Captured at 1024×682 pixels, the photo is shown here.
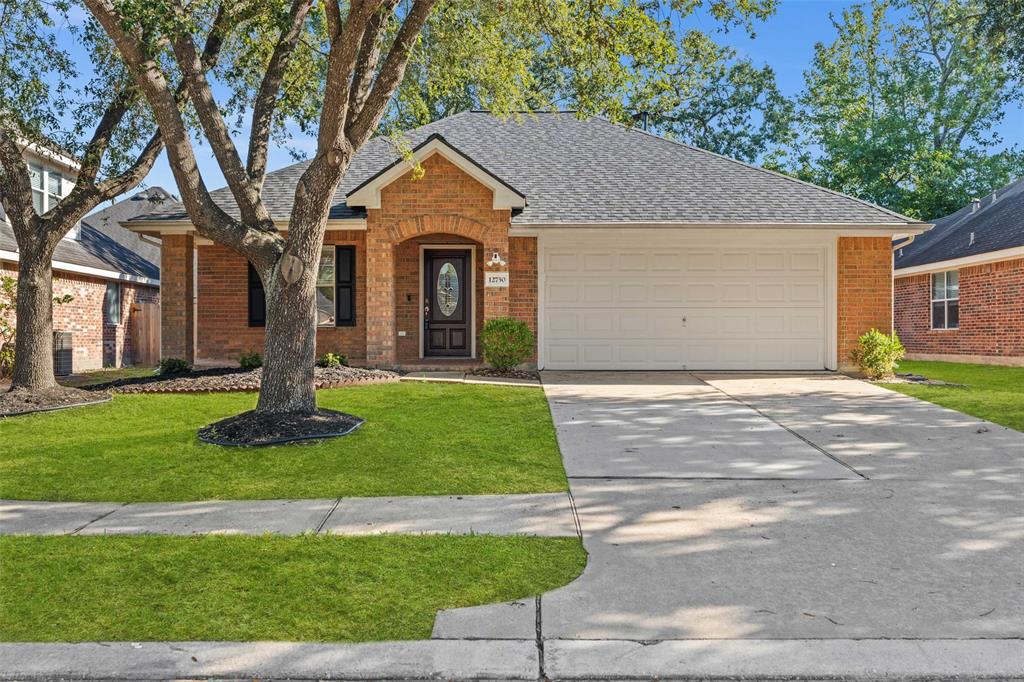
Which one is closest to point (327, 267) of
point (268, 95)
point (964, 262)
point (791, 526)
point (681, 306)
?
point (268, 95)

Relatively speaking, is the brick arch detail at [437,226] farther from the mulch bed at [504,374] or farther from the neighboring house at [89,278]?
the neighboring house at [89,278]

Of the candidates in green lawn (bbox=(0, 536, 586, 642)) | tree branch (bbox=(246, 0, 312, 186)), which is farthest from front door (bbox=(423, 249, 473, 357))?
green lawn (bbox=(0, 536, 586, 642))

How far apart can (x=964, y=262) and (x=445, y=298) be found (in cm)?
1365

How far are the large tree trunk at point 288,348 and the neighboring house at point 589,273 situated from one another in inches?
208

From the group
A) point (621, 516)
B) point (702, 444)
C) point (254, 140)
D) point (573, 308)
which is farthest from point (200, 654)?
point (573, 308)

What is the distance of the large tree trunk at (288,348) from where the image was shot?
8.00m

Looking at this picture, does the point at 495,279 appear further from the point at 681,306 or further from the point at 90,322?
the point at 90,322

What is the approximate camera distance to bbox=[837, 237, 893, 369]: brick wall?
45.9 feet

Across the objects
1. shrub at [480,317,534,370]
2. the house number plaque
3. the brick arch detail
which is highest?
the brick arch detail

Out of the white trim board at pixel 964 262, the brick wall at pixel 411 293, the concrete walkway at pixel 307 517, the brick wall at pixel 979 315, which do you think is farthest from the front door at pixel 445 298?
the brick wall at pixel 979 315

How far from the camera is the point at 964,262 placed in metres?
18.5

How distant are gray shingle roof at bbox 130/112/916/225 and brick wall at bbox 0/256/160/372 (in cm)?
469

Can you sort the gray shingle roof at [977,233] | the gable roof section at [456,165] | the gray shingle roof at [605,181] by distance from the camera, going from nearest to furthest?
the gable roof section at [456,165]
the gray shingle roof at [605,181]
the gray shingle roof at [977,233]

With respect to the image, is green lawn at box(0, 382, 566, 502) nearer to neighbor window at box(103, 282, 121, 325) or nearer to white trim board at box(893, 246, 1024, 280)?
neighbor window at box(103, 282, 121, 325)
